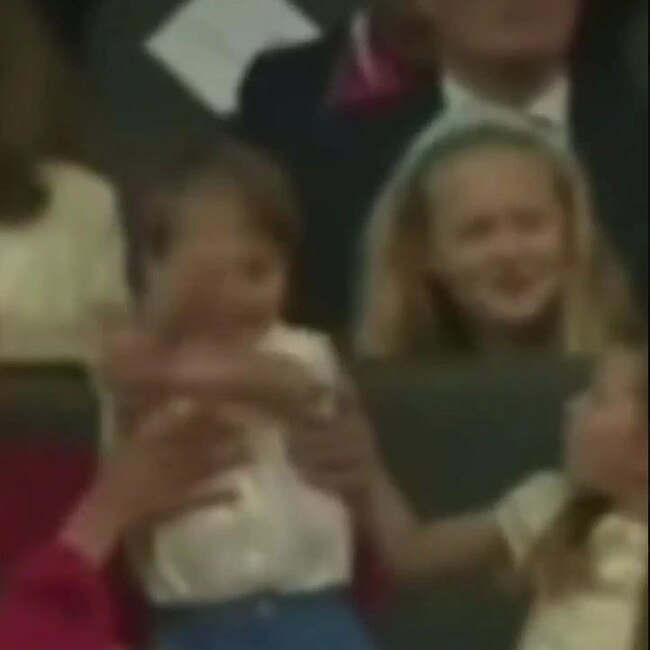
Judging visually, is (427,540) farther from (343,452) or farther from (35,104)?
(35,104)

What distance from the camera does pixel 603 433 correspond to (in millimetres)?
897

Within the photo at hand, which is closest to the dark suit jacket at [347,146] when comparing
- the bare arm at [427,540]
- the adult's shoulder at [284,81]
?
the adult's shoulder at [284,81]

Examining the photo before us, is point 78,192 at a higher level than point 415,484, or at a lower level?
higher

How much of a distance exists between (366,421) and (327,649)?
12 centimetres

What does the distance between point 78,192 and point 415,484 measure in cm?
24

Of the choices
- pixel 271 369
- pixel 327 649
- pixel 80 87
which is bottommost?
pixel 327 649

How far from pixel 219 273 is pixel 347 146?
4.5 inches

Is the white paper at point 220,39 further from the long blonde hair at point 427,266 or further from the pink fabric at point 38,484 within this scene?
the pink fabric at point 38,484

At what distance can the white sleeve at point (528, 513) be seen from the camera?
89 cm

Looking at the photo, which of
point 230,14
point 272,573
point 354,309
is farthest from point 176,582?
point 230,14

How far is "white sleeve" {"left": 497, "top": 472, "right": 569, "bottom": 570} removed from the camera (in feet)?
2.91

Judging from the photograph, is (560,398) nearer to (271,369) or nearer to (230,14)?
(271,369)

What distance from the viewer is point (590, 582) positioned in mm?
878

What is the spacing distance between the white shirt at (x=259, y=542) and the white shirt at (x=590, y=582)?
0.10m
